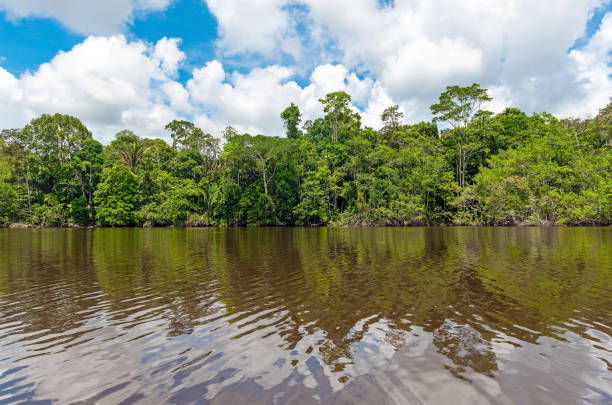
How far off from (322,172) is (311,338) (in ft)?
172

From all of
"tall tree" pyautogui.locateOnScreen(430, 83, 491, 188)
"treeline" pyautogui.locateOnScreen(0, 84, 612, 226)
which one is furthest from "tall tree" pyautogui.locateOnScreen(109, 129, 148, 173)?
"tall tree" pyautogui.locateOnScreen(430, 83, 491, 188)

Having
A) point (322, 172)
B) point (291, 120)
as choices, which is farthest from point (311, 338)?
point (291, 120)

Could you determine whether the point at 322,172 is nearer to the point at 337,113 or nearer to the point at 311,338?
the point at 337,113

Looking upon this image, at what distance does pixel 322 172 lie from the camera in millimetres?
56875

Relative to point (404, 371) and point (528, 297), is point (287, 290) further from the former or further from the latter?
point (528, 297)

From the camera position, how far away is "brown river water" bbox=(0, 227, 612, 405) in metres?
3.68

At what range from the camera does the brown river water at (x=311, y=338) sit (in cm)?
368

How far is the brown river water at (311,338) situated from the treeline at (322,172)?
1621 inches

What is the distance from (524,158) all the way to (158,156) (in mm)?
70860

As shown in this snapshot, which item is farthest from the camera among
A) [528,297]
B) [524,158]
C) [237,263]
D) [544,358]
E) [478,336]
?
[524,158]

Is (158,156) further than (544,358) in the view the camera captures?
Yes

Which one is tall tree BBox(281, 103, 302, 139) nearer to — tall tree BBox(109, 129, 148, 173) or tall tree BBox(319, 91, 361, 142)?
tall tree BBox(319, 91, 361, 142)

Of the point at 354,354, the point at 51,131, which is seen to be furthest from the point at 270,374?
the point at 51,131

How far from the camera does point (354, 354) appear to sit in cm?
462
